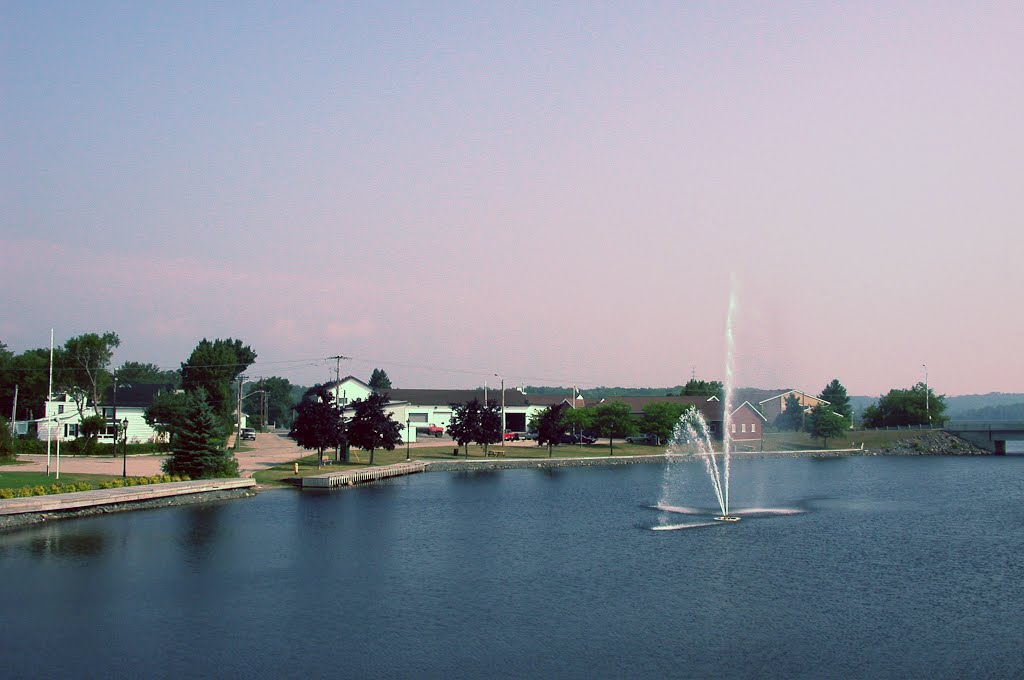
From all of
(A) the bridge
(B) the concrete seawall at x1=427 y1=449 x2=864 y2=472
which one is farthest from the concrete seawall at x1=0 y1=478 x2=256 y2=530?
(A) the bridge

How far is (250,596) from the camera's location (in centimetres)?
3694

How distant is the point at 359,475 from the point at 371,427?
34.0ft

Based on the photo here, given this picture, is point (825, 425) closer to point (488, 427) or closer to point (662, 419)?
point (662, 419)

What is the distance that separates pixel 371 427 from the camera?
97.3 meters

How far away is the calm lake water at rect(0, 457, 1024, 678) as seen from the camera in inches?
1133

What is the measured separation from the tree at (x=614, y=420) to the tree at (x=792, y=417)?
36.6 metres

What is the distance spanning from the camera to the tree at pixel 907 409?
167 meters

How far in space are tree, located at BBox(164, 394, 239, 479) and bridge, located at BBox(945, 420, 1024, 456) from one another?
125808 mm

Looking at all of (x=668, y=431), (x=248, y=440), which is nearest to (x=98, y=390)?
(x=248, y=440)

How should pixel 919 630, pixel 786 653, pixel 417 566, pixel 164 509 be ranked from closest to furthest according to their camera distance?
pixel 786 653 → pixel 919 630 → pixel 417 566 → pixel 164 509

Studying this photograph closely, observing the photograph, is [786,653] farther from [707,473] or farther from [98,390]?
[98,390]

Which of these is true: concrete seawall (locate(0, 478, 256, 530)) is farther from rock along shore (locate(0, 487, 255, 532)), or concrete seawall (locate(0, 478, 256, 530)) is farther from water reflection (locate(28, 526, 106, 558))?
water reflection (locate(28, 526, 106, 558))

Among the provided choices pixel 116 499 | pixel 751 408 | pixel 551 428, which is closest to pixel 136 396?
pixel 551 428

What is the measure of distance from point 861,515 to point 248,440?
98107 mm
